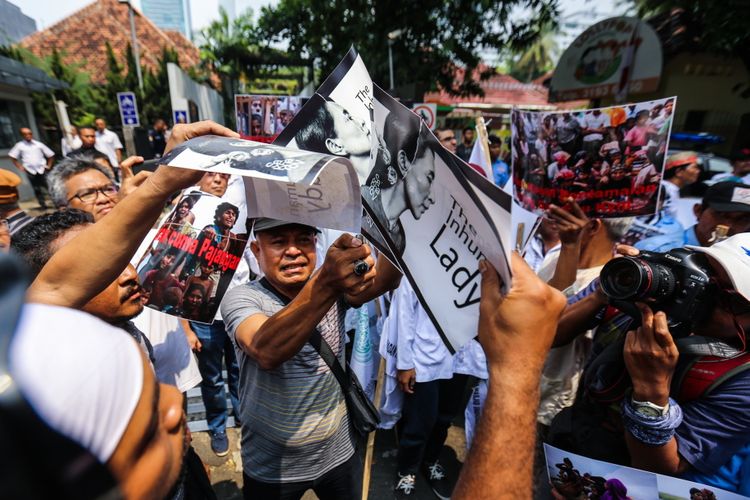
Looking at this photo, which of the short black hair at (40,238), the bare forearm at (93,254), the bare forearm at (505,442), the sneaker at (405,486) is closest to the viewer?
the bare forearm at (505,442)

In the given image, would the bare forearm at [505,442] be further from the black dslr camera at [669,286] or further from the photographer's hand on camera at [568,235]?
the photographer's hand on camera at [568,235]

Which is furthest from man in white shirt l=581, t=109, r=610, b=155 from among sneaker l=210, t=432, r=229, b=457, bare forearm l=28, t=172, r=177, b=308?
sneaker l=210, t=432, r=229, b=457

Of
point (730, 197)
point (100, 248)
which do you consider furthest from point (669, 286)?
point (730, 197)

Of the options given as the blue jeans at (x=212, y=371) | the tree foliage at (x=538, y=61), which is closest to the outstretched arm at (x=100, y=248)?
the blue jeans at (x=212, y=371)

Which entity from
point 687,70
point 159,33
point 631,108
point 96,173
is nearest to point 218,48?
point 159,33

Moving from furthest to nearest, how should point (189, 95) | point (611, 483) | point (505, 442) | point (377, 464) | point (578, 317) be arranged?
point (189, 95) → point (377, 464) → point (578, 317) → point (611, 483) → point (505, 442)

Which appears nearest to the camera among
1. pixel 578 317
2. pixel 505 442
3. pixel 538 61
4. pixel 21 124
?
pixel 505 442

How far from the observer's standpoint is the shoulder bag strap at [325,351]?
154cm

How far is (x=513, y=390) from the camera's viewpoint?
0.78 m

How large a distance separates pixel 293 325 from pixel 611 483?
44.1 inches

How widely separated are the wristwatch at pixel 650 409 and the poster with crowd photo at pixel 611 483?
175 millimetres

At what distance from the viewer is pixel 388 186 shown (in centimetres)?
100

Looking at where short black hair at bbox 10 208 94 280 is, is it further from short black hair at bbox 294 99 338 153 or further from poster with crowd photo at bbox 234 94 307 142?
poster with crowd photo at bbox 234 94 307 142

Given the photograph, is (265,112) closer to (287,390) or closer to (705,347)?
(287,390)
